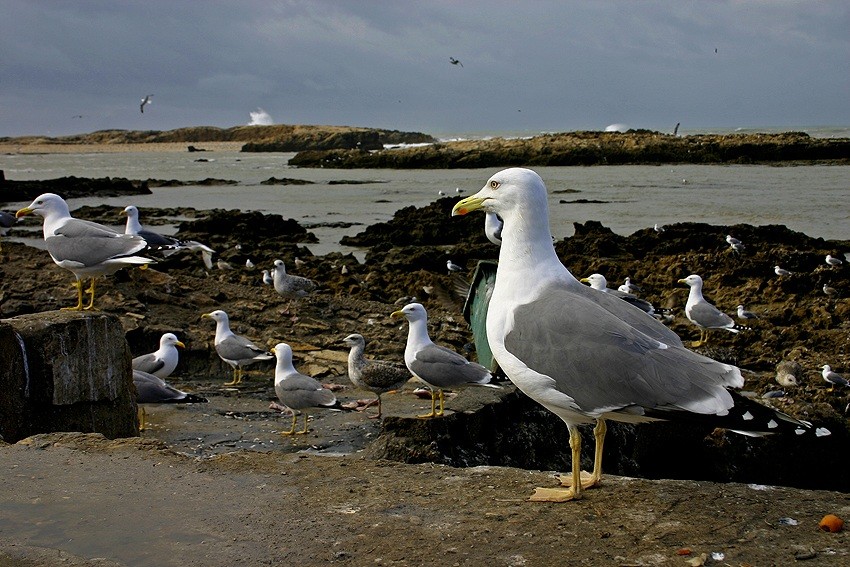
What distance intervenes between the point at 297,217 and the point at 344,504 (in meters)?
20.3

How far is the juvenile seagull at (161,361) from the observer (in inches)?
315

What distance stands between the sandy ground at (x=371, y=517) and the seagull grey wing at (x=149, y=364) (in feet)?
10.9

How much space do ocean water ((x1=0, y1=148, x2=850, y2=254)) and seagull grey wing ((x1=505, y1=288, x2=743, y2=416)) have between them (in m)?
13.6

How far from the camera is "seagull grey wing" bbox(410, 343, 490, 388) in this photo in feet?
22.0

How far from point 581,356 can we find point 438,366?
325 centimetres

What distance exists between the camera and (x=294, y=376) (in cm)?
749

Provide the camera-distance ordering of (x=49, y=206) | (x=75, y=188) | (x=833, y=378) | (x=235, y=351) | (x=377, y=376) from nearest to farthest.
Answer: (x=377, y=376), (x=833, y=378), (x=49, y=206), (x=235, y=351), (x=75, y=188)

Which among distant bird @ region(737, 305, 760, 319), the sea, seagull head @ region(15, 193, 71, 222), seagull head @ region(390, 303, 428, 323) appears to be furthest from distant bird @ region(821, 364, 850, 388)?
the sea

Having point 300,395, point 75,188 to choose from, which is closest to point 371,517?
point 300,395

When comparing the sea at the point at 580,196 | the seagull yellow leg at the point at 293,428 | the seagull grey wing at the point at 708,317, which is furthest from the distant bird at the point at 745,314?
the sea at the point at 580,196

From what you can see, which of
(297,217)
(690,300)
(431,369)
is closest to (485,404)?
(431,369)

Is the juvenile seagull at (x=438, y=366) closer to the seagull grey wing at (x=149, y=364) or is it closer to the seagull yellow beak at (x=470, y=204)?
the seagull yellow beak at (x=470, y=204)

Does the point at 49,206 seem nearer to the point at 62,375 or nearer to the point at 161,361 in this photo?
the point at 161,361

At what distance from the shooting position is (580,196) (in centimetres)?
2755
